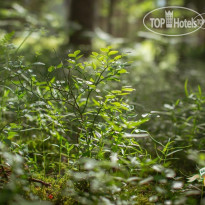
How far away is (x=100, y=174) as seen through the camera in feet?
3.53

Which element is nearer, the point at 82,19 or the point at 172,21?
the point at 172,21

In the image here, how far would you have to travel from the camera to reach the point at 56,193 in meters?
1.47

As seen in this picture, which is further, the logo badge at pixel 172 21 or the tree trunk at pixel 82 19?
the tree trunk at pixel 82 19

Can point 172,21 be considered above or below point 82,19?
below

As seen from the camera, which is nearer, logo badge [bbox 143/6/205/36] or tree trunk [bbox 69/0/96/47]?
logo badge [bbox 143/6/205/36]

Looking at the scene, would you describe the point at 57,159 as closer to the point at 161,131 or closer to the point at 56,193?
the point at 56,193

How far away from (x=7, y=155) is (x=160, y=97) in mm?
2451

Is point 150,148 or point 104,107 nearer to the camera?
point 104,107

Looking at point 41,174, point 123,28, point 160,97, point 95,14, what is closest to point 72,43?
point 95,14

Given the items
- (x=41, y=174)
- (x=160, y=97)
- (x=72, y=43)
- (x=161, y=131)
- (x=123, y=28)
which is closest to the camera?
(x=41, y=174)

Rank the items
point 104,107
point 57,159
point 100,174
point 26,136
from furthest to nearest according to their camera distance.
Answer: point 26,136, point 57,159, point 104,107, point 100,174

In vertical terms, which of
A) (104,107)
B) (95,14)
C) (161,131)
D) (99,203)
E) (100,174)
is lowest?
(161,131)

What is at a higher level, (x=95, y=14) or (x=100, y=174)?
(x=95, y=14)

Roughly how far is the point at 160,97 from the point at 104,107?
1.96 m
